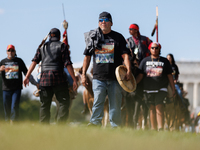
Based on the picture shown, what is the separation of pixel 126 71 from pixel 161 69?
84.7 inches

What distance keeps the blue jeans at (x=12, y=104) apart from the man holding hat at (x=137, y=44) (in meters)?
2.87

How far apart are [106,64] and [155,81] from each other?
252 cm

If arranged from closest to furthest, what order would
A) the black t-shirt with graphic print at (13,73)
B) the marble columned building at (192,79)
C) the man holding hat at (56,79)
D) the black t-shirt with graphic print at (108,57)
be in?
the black t-shirt with graphic print at (108,57)
the man holding hat at (56,79)
the black t-shirt with graphic print at (13,73)
the marble columned building at (192,79)

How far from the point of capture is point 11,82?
10.7 m

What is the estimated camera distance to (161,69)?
10.0 meters

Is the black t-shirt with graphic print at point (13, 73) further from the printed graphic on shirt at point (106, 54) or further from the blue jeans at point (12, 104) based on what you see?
the printed graphic on shirt at point (106, 54)

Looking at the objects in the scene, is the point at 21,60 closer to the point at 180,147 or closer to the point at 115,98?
the point at 115,98

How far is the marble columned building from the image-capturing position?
8956 cm

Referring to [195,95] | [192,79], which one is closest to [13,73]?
[192,79]

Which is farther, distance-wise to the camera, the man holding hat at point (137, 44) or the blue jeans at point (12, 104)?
the man holding hat at point (137, 44)

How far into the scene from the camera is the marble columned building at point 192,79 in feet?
294

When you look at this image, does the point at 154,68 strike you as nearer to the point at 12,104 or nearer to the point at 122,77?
the point at 122,77

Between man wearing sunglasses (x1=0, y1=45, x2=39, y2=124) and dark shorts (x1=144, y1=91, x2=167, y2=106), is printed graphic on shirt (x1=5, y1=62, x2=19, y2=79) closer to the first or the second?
man wearing sunglasses (x1=0, y1=45, x2=39, y2=124)

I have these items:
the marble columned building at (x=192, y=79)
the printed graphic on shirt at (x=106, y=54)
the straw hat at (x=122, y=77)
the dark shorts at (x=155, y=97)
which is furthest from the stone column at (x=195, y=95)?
the printed graphic on shirt at (x=106, y=54)
